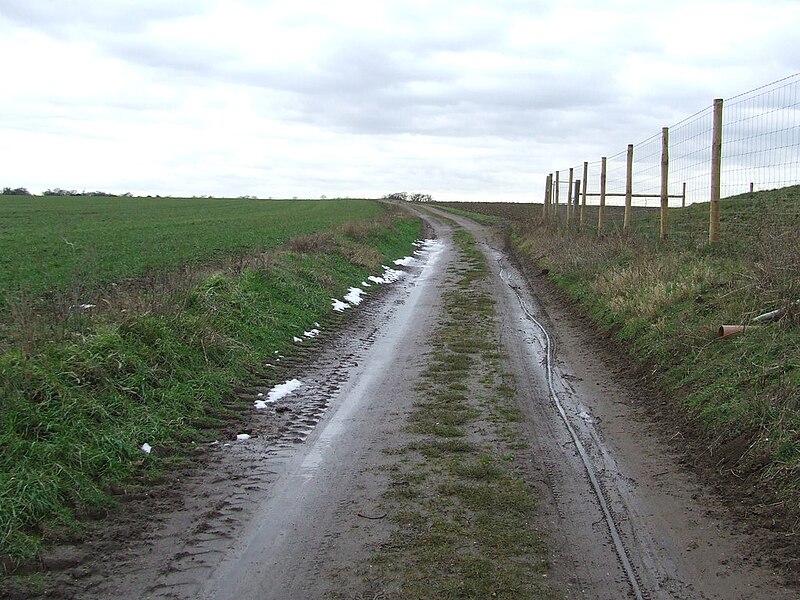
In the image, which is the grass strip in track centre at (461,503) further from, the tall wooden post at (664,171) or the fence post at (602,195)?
the fence post at (602,195)

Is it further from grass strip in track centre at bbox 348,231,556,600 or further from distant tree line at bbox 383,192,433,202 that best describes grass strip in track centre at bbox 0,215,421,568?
distant tree line at bbox 383,192,433,202

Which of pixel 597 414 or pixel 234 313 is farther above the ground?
pixel 234 313

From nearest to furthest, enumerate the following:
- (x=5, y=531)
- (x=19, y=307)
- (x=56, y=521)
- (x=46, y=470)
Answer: (x=5, y=531) → (x=56, y=521) → (x=46, y=470) → (x=19, y=307)

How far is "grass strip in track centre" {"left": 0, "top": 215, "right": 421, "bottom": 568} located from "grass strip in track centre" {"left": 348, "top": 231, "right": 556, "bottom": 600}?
2.03m

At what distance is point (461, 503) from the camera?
5.05m

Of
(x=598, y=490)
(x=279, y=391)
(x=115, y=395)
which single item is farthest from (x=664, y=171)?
(x=115, y=395)

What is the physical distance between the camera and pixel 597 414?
7.42 metres

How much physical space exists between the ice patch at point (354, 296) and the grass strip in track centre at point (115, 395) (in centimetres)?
351

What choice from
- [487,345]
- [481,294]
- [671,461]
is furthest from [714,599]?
[481,294]

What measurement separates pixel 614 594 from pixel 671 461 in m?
2.32

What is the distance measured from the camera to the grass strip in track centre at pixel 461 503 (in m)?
4.04

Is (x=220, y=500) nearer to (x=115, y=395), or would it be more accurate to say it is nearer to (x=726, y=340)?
(x=115, y=395)

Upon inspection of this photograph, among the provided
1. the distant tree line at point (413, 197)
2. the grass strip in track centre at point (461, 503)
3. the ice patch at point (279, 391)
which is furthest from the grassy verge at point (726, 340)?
the distant tree line at point (413, 197)

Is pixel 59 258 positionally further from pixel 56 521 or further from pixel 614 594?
pixel 614 594
